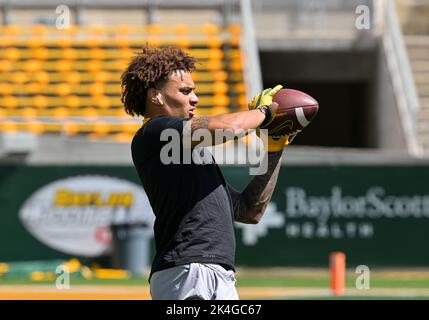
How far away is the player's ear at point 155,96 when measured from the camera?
5.01 metres

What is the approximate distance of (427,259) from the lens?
16891 millimetres

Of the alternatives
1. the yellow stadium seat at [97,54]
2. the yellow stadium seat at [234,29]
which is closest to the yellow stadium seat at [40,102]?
the yellow stadium seat at [97,54]

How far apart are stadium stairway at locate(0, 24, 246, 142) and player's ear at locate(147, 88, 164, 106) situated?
14637 mm

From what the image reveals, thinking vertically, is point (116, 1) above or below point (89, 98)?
above

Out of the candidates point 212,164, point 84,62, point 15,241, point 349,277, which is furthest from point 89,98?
point 212,164

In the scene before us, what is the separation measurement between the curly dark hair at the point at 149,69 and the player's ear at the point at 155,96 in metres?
0.02

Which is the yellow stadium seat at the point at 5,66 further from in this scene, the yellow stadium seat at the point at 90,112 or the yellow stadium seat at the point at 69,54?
the yellow stadium seat at the point at 90,112

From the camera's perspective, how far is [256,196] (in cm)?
516

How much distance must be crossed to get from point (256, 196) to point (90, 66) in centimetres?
1609

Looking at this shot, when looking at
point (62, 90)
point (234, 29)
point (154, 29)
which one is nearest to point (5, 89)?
point (62, 90)

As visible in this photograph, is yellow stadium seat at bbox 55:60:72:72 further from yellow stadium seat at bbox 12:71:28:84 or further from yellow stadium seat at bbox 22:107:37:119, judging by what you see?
yellow stadium seat at bbox 22:107:37:119

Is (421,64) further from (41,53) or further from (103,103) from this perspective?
(41,53)
